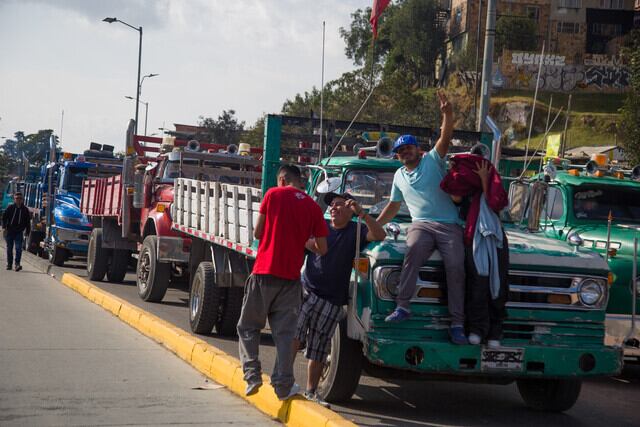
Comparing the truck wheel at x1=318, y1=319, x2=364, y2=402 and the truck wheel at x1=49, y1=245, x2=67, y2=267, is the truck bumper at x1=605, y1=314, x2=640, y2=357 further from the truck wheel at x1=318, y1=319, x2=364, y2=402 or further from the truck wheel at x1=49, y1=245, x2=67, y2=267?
the truck wheel at x1=49, y1=245, x2=67, y2=267

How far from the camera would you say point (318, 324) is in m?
7.14

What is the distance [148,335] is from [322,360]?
14.2ft

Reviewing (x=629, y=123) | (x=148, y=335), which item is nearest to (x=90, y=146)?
(x=629, y=123)

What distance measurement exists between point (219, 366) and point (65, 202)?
597 inches

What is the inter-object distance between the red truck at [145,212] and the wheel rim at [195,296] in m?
2.17

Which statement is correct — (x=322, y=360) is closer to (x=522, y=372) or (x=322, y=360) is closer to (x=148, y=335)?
(x=522, y=372)

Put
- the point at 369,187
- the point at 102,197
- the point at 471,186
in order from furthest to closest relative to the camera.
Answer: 1. the point at 102,197
2. the point at 369,187
3. the point at 471,186

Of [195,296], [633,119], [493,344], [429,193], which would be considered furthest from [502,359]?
[633,119]

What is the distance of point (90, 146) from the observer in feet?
83.8

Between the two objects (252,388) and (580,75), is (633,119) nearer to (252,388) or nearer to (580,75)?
(252,388)

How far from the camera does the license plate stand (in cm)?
688

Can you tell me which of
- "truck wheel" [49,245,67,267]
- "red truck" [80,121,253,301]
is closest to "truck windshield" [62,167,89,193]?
"truck wheel" [49,245,67,267]

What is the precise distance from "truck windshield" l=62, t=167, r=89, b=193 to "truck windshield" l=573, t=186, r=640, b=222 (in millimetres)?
15261

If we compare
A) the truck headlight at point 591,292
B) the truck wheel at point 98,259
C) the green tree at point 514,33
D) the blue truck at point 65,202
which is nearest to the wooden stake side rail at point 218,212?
the truck headlight at point 591,292
